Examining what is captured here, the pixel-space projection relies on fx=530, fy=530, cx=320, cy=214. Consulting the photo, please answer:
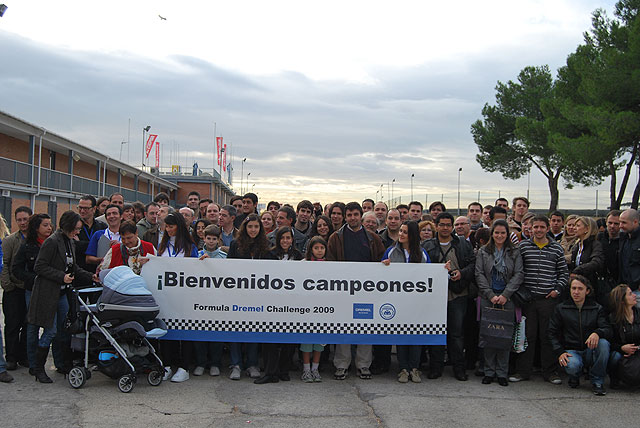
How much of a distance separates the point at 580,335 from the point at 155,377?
513 cm

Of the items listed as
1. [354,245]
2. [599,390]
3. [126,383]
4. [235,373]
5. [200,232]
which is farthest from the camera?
[200,232]

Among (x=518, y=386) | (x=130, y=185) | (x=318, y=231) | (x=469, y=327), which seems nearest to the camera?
(x=518, y=386)

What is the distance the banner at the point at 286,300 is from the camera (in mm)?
6656

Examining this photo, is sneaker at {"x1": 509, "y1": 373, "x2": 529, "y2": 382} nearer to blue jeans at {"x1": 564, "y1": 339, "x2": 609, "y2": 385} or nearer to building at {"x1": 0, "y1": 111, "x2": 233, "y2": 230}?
A: blue jeans at {"x1": 564, "y1": 339, "x2": 609, "y2": 385}

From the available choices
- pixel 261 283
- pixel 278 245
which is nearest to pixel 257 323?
pixel 261 283

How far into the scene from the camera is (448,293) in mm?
6953

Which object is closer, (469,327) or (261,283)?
(261,283)

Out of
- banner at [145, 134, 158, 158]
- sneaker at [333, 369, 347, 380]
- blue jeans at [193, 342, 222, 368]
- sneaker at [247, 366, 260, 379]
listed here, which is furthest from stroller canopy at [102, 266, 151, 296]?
banner at [145, 134, 158, 158]

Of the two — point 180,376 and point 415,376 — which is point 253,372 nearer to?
point 180,376

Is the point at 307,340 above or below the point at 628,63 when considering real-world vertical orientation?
below

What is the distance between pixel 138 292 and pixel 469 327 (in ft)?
14.4

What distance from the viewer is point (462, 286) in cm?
687

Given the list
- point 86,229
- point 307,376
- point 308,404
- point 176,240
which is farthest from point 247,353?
point 86,229

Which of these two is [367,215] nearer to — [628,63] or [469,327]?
[469,327]
